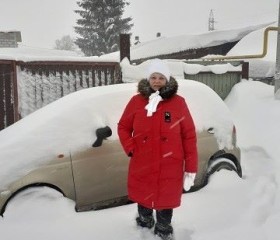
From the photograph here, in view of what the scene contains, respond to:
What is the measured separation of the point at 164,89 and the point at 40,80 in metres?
4.57

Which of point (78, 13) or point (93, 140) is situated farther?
point (78, 13)

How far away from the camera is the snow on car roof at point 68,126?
144 inches

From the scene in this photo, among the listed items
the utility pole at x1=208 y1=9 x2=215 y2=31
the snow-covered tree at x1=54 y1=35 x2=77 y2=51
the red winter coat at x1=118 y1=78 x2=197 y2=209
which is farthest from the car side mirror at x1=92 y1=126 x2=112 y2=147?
the snow-covered tree at x1=54 y1=35 x2=77 y2=51

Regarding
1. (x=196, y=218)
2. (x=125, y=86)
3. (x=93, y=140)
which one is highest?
(x=125, y=86)

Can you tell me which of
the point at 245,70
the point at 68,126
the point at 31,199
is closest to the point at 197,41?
the point at 245,70

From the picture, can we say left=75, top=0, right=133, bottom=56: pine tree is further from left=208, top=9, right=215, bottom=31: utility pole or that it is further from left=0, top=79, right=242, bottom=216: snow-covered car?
left=0, top=79, right=242, bottom=216: snow-covered car

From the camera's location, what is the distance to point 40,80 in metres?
7.32

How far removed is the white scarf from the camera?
10.7 feet

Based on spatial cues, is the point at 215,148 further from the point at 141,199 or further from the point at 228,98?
the point at 228,98

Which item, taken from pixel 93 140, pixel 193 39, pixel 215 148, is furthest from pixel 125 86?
pixel 193 39

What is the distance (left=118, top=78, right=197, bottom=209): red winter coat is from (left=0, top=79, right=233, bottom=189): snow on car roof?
685 mm

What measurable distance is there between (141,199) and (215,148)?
64.4 inches

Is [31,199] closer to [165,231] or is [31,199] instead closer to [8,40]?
[165,231]

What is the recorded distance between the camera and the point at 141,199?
342 cm
